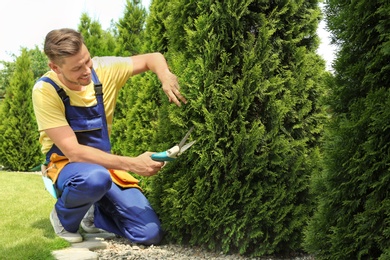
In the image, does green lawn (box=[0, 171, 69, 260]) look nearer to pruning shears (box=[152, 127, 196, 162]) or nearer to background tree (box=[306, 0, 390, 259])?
pruning shears (box=[152, 127, 196, 162])

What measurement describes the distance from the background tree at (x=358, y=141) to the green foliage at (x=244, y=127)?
3.28 feet

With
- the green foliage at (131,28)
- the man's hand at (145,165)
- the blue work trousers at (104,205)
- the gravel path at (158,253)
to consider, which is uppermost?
the green foliage at (131,28)

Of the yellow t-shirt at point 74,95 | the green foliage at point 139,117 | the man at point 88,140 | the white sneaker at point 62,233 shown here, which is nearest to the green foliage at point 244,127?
the man at point 88,140

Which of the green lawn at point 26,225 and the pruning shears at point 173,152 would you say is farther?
the green lawn at point 26,225

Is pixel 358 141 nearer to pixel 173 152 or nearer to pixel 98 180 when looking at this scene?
pixel 173 152

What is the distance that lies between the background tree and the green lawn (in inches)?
97.6

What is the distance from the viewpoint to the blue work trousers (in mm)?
Result: 4195

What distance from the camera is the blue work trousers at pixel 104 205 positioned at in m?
4.20

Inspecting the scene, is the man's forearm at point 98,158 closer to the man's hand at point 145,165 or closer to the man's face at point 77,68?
the man's hand at point 145,165

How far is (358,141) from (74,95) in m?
2.81

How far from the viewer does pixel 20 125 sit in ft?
39.5

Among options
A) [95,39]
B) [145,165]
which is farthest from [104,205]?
[95,39]

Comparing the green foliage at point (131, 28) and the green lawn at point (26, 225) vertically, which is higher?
the green foliage at point (131, 28)

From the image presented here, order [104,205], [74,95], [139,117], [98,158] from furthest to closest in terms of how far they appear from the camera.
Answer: [139,117] → [104,205] → [74,95] → [98,158]
